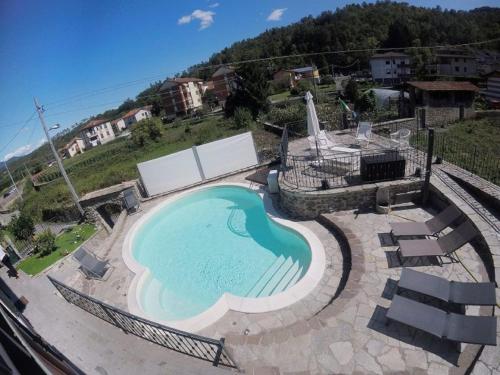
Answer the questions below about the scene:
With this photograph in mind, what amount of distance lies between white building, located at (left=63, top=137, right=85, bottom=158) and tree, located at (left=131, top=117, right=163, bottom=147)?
2170 inches

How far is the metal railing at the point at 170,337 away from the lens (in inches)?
176

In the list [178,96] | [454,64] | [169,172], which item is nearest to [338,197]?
[169,172]

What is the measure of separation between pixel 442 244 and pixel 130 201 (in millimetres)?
12960

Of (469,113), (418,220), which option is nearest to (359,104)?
(469,113)

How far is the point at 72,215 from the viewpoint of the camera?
1812 centimetres

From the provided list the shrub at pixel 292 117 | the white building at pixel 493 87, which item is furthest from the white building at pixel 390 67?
the shrub at pixel 292 117

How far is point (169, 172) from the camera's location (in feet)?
50.9

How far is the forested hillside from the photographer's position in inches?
2793

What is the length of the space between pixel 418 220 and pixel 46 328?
9447 millimetres

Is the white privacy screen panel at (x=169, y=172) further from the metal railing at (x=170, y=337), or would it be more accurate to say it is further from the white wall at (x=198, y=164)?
the metal railing at (x=170, y=337)

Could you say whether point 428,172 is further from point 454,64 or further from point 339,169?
point 454,64

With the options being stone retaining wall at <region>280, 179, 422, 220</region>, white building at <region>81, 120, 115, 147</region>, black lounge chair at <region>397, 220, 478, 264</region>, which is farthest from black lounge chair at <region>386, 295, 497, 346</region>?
white building at <region>81, 120, 115, 147</region>

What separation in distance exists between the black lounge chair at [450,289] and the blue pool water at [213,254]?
296 centimetres

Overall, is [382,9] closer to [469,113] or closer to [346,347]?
[469,113]
